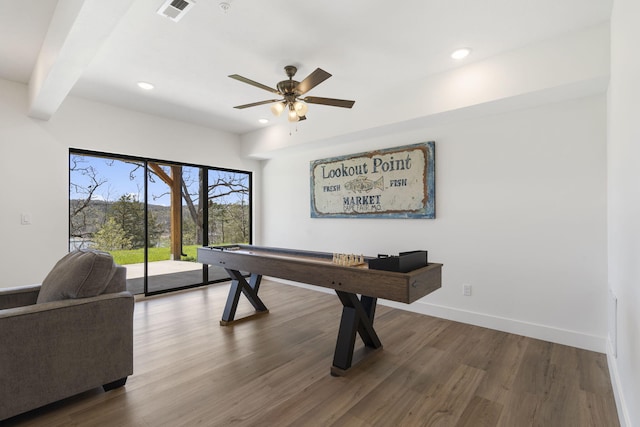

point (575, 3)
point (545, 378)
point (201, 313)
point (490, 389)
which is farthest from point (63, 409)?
point (575, 3)

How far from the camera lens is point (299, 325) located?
130 inches

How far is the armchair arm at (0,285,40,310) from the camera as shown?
7.13ft

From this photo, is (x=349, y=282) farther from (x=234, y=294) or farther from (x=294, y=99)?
(x=294, y=99)

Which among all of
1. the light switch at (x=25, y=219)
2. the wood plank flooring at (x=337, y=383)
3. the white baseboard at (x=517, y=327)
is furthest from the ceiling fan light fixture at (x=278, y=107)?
the light switch at (x=25, y=219)

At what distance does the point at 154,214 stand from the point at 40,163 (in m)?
1.42

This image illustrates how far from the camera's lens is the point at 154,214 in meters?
4.56

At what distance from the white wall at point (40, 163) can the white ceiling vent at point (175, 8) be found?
2.58 metres

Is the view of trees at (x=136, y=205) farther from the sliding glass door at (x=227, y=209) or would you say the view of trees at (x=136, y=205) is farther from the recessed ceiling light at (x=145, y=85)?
the recessed ceiling light at (x=145, y=85)

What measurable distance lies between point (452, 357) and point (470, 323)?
3.12 feet

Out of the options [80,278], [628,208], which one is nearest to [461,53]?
[628,208]

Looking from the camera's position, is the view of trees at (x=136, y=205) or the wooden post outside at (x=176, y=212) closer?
the view of trees at (x=136, y=205)

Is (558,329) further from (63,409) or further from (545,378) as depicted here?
(63,409)

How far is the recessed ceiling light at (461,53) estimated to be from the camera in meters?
2.66

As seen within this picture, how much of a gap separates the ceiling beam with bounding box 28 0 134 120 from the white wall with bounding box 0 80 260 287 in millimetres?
576
